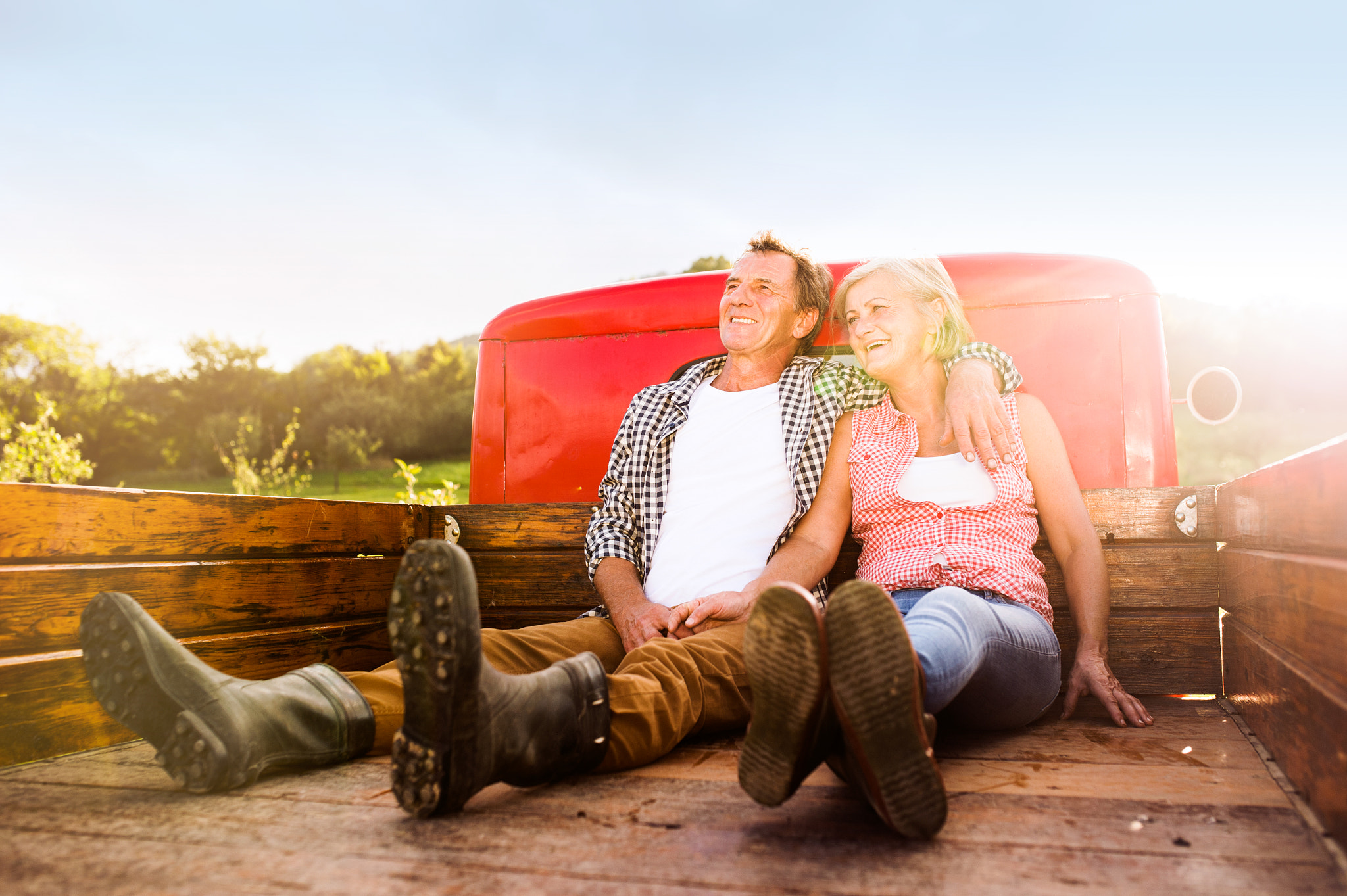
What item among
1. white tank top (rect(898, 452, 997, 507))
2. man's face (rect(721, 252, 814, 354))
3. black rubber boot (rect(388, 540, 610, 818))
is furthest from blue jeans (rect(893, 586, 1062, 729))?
man's face (rect(721, 252, 814, 354))

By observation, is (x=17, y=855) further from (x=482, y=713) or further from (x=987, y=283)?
(x=987, y=283)

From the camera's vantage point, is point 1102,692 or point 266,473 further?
point 266,473

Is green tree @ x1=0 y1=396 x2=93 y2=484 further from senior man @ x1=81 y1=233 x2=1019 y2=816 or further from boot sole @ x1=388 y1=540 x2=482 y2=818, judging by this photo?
boot sole @ x1=388 y1=540 x2=482 y2=818

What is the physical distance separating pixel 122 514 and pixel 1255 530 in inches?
87.1

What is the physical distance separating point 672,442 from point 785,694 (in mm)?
1251

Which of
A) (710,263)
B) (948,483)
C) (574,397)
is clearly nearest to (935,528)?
(948,483)

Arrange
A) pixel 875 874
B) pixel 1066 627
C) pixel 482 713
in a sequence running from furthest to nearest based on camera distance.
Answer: pixel 1066 627
pixel 482 713
pixel 875 874

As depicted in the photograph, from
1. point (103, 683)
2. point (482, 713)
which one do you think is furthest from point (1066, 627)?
point (103, 683)

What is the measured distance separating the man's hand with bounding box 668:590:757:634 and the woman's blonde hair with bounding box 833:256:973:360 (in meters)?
0.81

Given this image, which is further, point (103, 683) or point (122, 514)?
point (122, 514)

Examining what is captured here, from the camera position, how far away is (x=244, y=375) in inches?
930

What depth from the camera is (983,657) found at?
1.38m

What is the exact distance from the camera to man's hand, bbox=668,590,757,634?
69.7 inches

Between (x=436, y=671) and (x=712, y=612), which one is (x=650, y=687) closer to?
(x=712, y=612)
